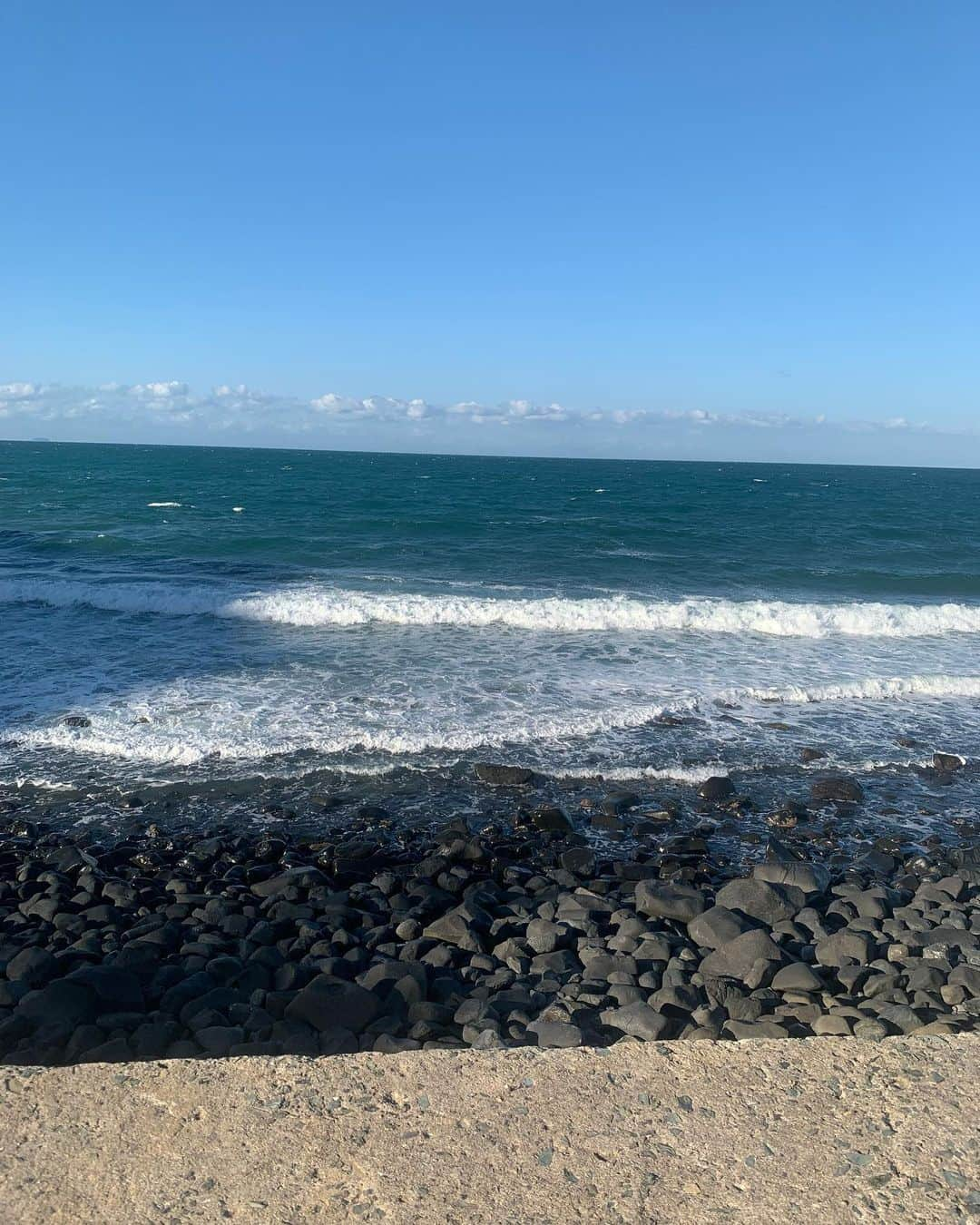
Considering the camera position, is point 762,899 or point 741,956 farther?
point 762,899

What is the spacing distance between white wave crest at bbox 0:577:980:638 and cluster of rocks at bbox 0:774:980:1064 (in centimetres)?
956

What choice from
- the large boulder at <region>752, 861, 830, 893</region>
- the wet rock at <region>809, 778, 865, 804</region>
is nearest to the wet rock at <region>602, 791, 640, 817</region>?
the large boulder at <region>752, 861, 830, 893</region>

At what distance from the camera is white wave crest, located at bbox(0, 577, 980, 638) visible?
688 inches

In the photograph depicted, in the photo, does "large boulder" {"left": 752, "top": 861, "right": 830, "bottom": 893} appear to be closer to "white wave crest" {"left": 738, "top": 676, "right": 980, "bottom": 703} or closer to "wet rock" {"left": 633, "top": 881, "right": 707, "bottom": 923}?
"wet rock" {"left": 633, "top": 881, "right": 707, "bottom": 923}

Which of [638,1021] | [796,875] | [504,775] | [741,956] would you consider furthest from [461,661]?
[638,1021]

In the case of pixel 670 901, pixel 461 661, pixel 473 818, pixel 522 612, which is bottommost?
pixel 473 818

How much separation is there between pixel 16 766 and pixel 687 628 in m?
11.9

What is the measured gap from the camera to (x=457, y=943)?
6.11m

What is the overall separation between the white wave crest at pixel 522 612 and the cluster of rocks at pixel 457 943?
376 inches

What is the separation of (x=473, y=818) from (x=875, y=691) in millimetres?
7191

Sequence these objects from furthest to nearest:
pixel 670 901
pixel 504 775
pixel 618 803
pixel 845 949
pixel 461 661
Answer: pixel 461 661, pixel 504 775, pixel 618 803, pixel 670 901, pixel 845 949

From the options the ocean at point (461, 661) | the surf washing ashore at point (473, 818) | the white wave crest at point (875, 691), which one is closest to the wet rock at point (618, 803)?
the surf washing ashore at point (473, 818)

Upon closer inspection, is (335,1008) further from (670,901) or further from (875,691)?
(875,691)

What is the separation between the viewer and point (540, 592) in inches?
845
